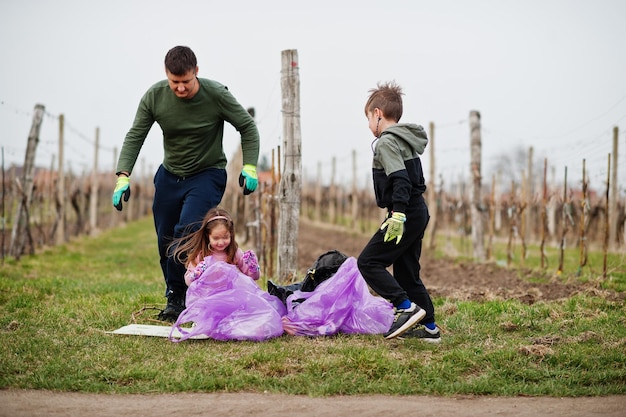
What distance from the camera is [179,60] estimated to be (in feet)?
16.0

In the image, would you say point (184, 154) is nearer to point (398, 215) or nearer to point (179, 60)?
point (179, 60)

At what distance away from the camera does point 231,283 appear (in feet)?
15.7

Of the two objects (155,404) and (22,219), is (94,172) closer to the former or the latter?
(22,219)

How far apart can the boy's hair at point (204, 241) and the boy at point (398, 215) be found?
1016mm

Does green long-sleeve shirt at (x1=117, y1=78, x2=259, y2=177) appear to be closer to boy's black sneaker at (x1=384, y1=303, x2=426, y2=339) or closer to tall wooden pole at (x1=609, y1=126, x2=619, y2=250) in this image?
boy's black sneaker at (x1=384, y1=303, x2=426, y2=339)

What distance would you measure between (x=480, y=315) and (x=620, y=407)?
217 centimetres

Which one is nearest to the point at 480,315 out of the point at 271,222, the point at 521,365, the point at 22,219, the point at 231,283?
the point at 521,365

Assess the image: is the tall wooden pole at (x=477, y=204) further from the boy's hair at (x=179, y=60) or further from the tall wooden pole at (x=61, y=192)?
the tall wooden pole at (x=61, y=192)

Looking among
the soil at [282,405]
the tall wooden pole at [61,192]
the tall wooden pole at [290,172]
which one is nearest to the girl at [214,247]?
the soil at [282,405]

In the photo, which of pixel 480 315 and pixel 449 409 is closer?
pixel 449 409

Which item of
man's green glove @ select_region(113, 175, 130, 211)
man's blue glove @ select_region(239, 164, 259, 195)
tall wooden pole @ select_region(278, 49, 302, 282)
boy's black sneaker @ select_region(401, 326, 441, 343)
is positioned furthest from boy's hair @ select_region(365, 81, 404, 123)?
tall wooden pole @ select_region(278, 49, 302, 282)

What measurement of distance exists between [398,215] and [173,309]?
2.10m

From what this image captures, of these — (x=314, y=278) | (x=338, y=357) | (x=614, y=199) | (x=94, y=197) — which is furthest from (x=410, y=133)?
(x=94, y=197)

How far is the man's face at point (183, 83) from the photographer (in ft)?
16.1
